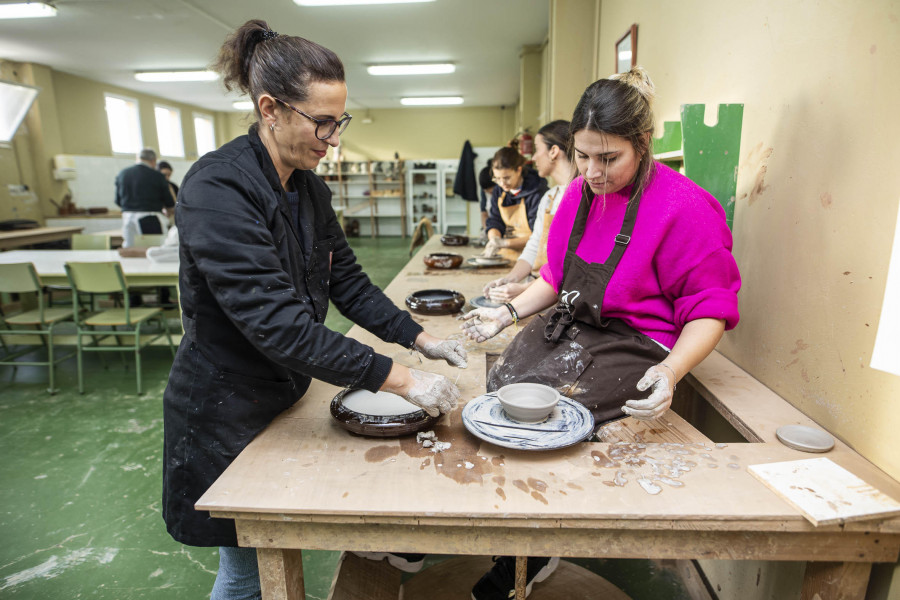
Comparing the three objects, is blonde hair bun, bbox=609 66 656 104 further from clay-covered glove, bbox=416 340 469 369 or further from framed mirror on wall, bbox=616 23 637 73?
framed mirror on wall, bbox=616 23 637 73

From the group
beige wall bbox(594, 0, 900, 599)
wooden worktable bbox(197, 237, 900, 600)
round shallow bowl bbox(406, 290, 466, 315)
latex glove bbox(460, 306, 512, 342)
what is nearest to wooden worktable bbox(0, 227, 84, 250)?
round shallow bowl bbox(406, 290, 466, 315)

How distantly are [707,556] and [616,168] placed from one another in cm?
95

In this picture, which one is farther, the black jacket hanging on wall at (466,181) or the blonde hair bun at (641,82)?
the black jacket hanging on wall at (466,181)

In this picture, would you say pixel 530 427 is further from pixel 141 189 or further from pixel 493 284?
pixel 141 189

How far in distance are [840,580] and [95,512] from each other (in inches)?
111

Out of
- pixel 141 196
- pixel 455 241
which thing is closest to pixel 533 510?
pixel 455 241

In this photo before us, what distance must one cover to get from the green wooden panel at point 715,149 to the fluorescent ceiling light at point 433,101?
427 inches

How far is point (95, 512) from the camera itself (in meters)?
2.38

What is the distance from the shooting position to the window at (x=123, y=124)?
31.6 feet

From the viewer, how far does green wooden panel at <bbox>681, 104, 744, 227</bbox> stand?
65.3 inches

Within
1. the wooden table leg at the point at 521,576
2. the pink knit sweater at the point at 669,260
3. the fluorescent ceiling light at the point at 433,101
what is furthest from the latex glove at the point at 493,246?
the fluorescent ceiling light at the point at 433,101

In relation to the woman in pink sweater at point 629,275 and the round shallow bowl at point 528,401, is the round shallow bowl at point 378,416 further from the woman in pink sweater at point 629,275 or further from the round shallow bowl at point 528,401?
the woman in pink sweater at point 629,275

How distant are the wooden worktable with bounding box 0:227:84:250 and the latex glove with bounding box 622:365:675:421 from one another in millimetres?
6848

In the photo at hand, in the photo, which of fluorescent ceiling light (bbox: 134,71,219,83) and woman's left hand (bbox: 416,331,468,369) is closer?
woman's left hand (bbox: 416,331,468,369)
